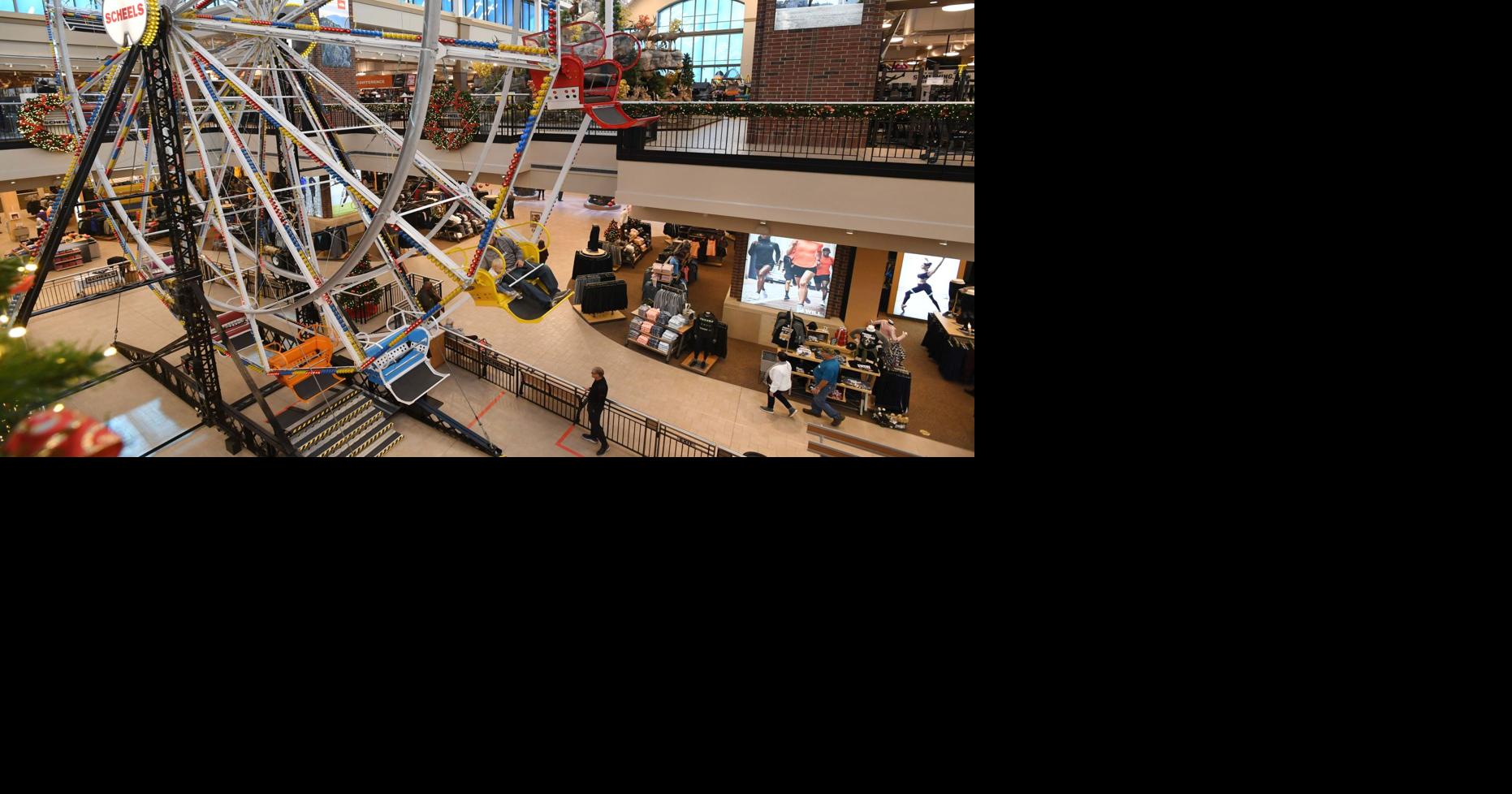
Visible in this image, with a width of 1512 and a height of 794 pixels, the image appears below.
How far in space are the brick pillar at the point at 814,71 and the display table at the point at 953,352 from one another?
379cm

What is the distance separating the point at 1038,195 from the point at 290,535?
2.75 m

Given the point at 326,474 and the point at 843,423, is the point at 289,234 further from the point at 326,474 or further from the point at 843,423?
the point at 843,423

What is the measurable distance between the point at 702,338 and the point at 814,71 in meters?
4.89

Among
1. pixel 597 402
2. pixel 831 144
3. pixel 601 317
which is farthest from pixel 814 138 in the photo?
pixel 597 402

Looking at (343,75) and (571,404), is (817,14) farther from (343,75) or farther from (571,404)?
(343,75)

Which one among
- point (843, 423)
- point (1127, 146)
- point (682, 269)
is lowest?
A: point (843, 423)

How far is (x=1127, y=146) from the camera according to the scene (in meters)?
2.00

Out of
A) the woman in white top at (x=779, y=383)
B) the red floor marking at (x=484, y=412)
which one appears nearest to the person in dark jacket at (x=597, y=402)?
the red floor marking at (x=484, y=412)

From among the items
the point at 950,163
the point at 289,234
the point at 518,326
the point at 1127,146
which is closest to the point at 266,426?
the point at 289,234

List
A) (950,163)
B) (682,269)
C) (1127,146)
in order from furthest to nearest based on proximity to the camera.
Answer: (682,269) < (950,163) < (1127,146)

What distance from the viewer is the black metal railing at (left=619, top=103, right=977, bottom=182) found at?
7637 millimetres

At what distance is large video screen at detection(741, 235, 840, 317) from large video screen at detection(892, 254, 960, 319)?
2.33 metres

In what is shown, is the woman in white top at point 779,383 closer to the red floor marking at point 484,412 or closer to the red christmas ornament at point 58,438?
the red floor marking at point 484,412

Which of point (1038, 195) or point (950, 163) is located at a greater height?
point (950, 163)
